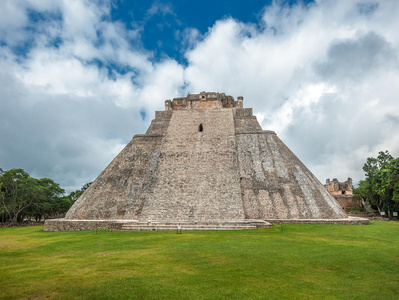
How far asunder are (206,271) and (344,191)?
3655 cm

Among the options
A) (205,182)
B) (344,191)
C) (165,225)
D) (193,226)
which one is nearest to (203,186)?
(205,182)

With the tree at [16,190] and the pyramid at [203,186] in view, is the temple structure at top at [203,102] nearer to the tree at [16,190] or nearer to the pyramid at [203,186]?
the pyramid at [203,186]

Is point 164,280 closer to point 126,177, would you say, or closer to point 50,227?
point 50,227

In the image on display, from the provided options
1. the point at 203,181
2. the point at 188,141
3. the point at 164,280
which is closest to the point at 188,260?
the point at 164,280

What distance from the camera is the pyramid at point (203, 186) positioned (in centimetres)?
1333

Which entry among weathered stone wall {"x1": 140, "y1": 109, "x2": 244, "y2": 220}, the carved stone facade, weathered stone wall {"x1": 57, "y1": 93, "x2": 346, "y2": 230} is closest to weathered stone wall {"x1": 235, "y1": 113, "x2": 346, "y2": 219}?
weathered stone wall {"x1": 57, "y1": 93, "x2": 346, "y2": 230}

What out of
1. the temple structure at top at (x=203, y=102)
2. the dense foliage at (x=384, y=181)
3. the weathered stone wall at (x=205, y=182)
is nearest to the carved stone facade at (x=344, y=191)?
the dense foliage at (x=384, y=181)

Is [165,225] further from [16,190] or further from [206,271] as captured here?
[16,190]

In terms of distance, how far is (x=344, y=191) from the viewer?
35.7 m

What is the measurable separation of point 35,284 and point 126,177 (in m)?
12.2

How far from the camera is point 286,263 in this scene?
5.53 m

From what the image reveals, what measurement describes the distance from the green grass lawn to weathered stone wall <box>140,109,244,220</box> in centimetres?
557

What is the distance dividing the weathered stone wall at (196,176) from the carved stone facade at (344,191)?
73.5ft

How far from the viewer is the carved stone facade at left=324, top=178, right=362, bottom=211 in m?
34.2
